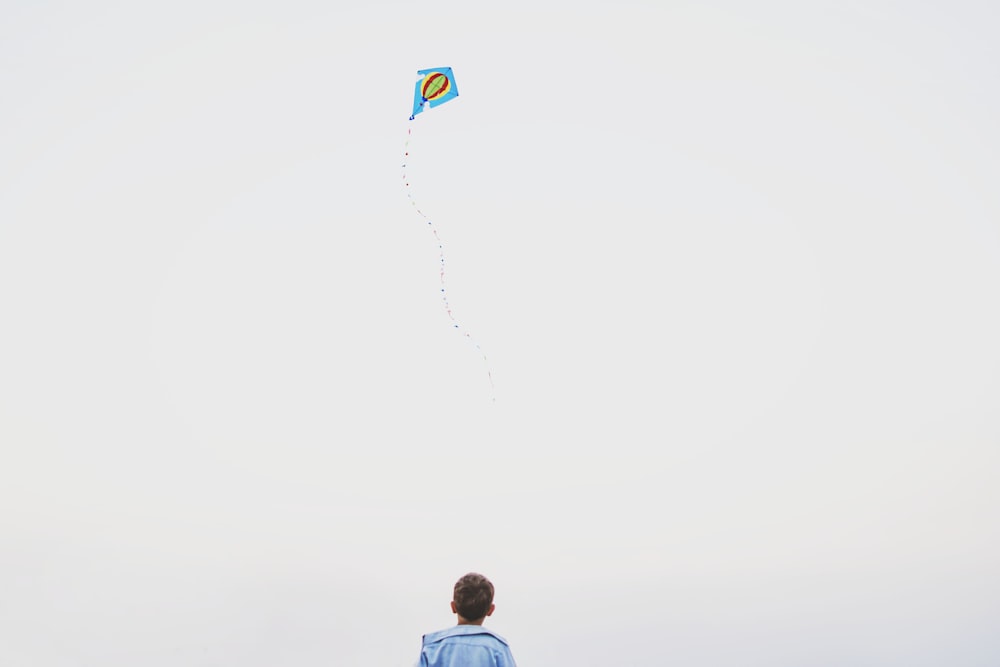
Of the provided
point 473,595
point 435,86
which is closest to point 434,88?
point 435,86

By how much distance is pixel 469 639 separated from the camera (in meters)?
4.13

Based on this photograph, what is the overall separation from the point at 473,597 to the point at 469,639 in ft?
0.68

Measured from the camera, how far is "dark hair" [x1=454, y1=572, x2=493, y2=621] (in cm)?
414

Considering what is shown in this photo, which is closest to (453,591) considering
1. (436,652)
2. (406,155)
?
(436,652)

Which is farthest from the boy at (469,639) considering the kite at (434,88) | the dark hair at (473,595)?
the kite at (434,88)

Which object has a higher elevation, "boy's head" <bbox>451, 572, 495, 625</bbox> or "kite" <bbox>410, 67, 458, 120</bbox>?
"kite" <bbox>410, 67, 458, 120</bbox>

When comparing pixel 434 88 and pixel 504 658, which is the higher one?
pixel 434 88

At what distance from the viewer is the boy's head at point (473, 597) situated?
4145mm

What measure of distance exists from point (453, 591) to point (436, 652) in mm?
306

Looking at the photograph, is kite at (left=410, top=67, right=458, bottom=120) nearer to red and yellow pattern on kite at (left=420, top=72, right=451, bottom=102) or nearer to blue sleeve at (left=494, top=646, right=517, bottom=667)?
red and yellow pattern on kite at (left=420, top=72, right=451, bottom=102)

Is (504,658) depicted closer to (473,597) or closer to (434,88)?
(473,597)

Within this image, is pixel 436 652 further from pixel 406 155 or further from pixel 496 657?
pixel 406 155

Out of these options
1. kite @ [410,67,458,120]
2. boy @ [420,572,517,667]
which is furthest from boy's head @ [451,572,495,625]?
kite @ [410,67,458,120]

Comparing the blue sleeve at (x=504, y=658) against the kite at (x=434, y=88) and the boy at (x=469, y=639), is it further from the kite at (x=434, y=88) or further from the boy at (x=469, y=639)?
the kite at (x=434, y=88)
